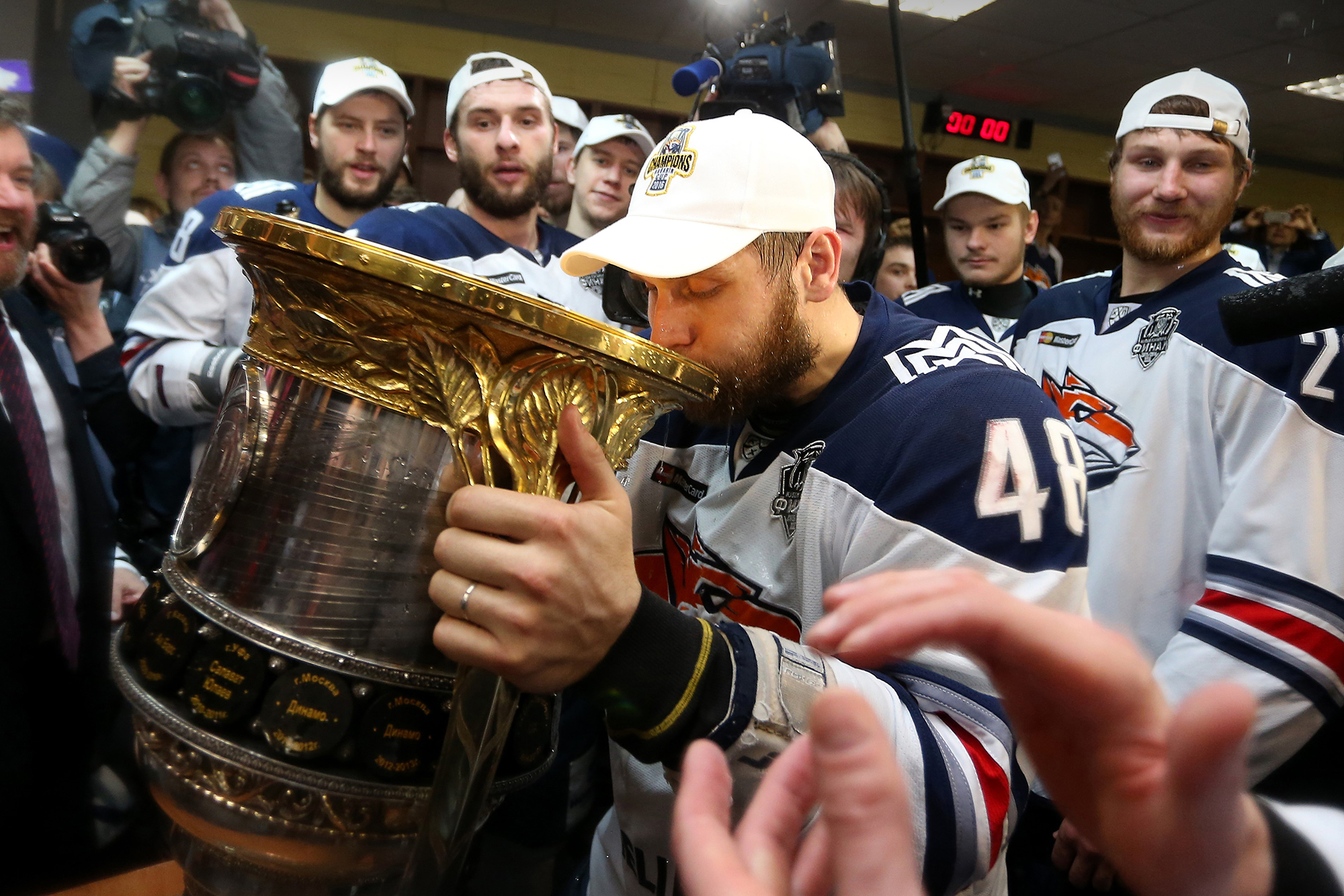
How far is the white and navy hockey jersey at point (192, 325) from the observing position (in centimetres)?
153

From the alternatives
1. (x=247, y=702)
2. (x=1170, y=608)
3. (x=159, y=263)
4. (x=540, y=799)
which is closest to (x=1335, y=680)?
(x=1170, y=608)

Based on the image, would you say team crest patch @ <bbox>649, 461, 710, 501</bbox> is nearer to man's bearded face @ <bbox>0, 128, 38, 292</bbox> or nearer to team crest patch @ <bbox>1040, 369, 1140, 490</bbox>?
team crest patch @ <bbox>1040, 369, 1140, 490</bbox>

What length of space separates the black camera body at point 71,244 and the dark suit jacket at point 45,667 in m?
0.22

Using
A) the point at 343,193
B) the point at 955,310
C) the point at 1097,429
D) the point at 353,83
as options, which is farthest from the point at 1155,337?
the point at 353,83

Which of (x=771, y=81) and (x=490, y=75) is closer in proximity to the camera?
(x=771, y=81)

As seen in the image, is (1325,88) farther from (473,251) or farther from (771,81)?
(473,251)

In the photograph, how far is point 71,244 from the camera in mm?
1432

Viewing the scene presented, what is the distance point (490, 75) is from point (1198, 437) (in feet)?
5.47

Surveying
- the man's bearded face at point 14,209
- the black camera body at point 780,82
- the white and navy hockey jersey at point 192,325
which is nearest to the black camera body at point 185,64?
the white and navy hockey jersey at point 192,325

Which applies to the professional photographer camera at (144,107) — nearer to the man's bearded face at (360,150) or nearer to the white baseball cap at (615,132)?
the man's bearded face at (360,150)

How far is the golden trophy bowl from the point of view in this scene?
494mm

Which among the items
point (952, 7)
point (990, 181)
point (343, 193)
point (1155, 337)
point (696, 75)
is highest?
point (952, 7)

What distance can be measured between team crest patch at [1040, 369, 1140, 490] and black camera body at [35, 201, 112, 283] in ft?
5.37

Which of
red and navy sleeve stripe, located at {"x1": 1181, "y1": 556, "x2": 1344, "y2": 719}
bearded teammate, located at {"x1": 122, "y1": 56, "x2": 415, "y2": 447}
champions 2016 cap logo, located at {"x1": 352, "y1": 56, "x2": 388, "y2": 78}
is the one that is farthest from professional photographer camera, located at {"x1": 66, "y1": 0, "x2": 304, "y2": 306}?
red and navy sleeve stripe, located at {"x1": 1181, "y1": 556, "x2": 1344, "y2": 719}
